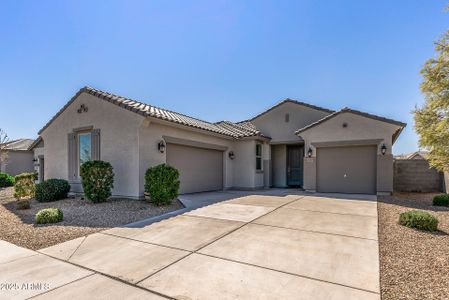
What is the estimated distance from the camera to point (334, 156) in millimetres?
13242

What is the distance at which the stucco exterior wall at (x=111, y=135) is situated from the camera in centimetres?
993

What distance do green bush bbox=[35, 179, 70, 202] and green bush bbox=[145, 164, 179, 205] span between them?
4.87 metres

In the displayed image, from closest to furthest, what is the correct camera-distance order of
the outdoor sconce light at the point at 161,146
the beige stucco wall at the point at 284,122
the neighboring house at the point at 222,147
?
1. the neighboring house at the point at 222,147
2. the outdoor sconce light at the point at 161,146
3. the beige stucco wall at the point at 284,122

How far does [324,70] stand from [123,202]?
1209cm

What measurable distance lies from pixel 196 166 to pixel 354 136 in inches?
346

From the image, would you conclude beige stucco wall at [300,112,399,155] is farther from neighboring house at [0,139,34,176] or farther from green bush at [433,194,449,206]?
neighboring house at [0,139,34,176]

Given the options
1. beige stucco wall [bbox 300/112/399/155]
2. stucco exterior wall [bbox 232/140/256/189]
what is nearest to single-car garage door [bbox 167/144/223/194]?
stucco exterior wall [bbox 232/140/256/189]

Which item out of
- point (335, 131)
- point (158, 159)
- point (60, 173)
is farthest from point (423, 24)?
point (60, 173)

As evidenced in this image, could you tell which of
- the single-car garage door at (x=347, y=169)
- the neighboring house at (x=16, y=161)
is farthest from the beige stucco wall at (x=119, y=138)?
the neighboring house at (x=16, y=161)

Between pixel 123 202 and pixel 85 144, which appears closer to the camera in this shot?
pixel 123 202

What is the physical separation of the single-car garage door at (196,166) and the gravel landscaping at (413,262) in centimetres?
863

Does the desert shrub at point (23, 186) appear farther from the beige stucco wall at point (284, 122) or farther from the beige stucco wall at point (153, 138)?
the beige stucco wall at point (284, 122)

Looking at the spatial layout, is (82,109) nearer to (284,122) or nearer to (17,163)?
(284,122)

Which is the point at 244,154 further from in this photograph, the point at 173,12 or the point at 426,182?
the point at 426,182
